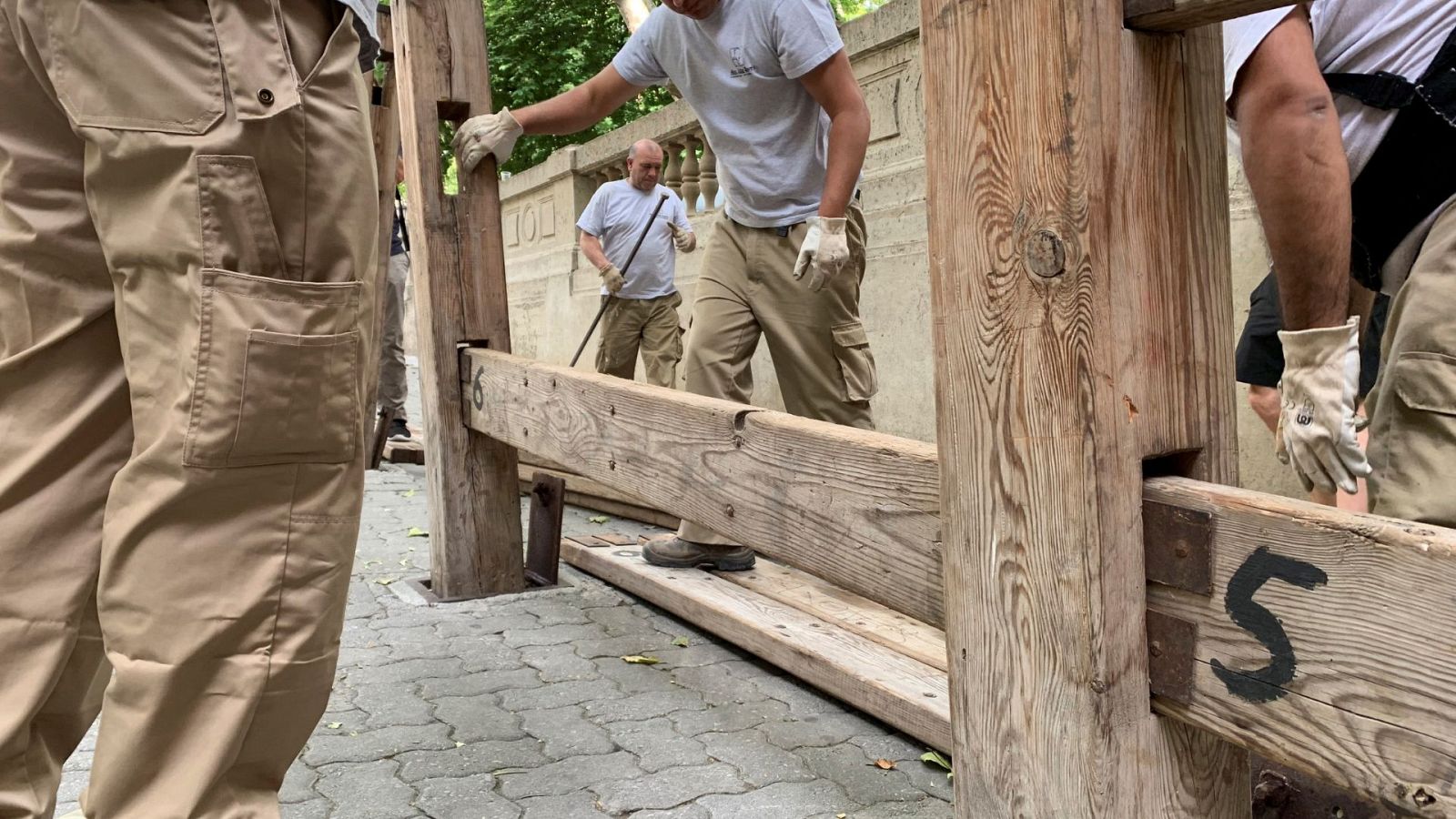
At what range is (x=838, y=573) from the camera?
1.93 metres

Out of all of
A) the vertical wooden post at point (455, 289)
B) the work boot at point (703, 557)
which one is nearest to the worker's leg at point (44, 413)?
the vertical wooden post at point (455, 289)

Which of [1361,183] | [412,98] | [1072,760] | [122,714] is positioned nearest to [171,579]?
[122,714]

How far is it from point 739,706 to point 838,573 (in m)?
1.03

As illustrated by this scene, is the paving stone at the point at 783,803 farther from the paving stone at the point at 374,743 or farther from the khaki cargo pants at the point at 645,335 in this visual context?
the khaki cargo pants at the point at 645,335

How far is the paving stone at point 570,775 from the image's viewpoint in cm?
237

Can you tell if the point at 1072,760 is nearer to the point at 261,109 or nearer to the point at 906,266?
the point at 261,109

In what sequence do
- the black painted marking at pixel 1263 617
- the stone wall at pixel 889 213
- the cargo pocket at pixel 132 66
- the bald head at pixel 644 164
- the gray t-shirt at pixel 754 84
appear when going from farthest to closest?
the bald head at pixel 644 164, the stone wall at pixel 889 213, the gray t-shirt at pixel 754 84, the cargo pocket at pixel 132 66, the black painted marking at pixel 1263 617

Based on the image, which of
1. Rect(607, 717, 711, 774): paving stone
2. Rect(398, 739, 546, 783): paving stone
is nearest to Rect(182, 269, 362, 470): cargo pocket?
Rect(398, 739, 546, 783): paving stone

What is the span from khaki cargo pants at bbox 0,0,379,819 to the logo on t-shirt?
6.03 ft

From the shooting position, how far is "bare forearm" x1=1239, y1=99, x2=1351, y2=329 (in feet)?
5.30

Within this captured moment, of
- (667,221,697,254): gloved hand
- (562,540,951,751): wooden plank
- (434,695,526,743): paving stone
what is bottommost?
(434,695,526,743): paving stone

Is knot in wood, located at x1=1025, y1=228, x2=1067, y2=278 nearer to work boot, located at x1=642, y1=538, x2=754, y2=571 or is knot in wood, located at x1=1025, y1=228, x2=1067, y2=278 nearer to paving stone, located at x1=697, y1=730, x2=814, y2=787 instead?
paving stone, located at x1=697, y1=730, x2=814, y2=787

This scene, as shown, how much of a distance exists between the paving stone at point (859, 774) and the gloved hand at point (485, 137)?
209 centimetres

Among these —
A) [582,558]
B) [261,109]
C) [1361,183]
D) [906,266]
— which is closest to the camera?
[261,109]
